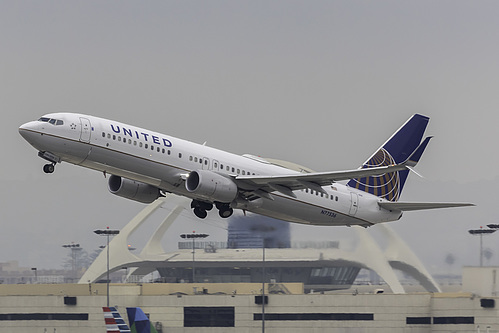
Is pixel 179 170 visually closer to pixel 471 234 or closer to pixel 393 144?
pixel 393 144

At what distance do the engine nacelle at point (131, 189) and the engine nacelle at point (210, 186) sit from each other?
475 cm

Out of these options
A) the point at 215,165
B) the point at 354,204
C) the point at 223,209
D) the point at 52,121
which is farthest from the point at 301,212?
the point at 52,121

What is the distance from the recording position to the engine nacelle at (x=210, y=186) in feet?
171

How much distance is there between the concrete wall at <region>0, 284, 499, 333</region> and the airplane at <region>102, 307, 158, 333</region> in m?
19.7

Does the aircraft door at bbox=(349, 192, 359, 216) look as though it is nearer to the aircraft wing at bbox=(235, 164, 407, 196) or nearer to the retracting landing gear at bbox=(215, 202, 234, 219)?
the aircraft wing at bbox=(235, 164, 407, 196)

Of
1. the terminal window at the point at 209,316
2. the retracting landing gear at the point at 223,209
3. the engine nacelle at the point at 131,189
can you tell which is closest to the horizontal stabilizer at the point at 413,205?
the retracting landing gear at the point at 223,209

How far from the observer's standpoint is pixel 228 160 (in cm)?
5469

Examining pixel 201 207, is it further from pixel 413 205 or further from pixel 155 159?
pixel 413 205

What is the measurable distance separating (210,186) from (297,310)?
4290 centimetres

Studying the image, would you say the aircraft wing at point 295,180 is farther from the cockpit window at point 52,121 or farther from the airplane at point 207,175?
the cockpit window at point 52,121

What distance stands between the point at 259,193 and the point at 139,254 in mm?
100989

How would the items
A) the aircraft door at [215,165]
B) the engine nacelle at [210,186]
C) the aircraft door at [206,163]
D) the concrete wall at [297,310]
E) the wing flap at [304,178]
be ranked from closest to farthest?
the engine nacelle at [210,186] < the wing flap at [304,178] < the aircraft door at [206,163] < the aircraft door at [215,165] < the concrete wall at [297,310]

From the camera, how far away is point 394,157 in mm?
64875

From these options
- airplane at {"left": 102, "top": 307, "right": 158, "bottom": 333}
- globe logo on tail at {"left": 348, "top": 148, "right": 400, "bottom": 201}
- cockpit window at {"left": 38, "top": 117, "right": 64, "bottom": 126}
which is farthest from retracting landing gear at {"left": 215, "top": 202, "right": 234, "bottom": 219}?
airplane at {"left": 102, "top": 307, "right": 158, "bottom": 333}
